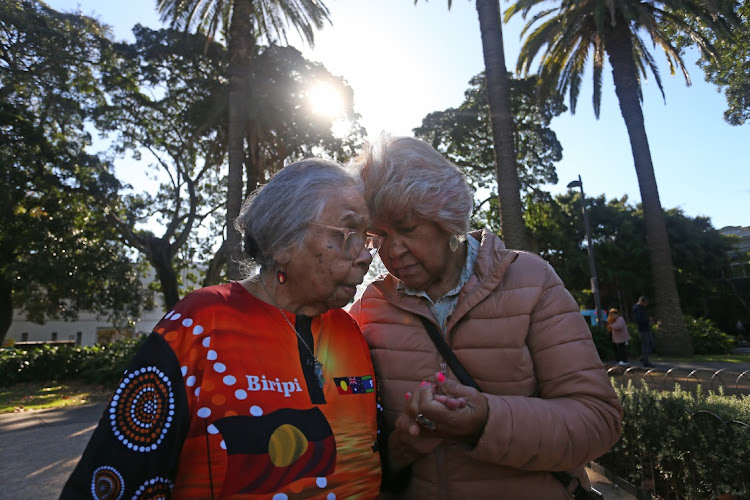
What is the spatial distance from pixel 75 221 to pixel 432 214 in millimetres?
19858

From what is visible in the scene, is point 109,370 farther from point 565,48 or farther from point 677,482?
point 565,48

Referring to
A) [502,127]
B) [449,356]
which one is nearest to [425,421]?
[449,356]

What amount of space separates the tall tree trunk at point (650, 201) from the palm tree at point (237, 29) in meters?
9.74

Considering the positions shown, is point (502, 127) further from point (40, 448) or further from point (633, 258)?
point (633, 258)

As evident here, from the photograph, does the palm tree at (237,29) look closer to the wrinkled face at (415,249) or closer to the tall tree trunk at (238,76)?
the tall tree trunk at (238,76)

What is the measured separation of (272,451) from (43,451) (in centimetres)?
774

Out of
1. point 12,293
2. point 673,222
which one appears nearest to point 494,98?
point 12,293

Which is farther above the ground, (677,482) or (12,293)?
(12,293)

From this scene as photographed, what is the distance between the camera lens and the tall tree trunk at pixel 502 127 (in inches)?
295

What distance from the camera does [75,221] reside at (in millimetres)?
18109

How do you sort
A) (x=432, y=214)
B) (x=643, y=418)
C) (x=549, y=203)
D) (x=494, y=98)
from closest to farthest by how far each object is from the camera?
(x=432, y=214) → (x=643, y=418) → (x=494, y=98) → (x=549, y=203)

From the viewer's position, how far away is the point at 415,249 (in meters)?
1.86

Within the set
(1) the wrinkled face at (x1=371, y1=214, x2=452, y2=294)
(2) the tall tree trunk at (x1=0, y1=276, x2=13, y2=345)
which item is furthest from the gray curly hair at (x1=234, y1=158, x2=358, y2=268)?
(2) the tall tree trunk at (x1=0, y1=276, x2=13, y2=345)

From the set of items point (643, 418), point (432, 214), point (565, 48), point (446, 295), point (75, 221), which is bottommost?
point (643, 418)
